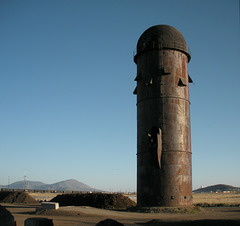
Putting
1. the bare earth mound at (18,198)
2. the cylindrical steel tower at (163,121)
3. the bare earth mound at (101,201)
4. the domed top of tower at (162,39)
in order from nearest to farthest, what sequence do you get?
the cylindrical steel tower at (163,121)
the domed top of tower at (162,39)
the bare earth mound at (101,201)
the bare earth mound at (18,198)

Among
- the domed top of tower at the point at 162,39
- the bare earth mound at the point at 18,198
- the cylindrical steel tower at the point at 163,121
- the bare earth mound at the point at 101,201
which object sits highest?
the domed top of tower at the point at 162,39

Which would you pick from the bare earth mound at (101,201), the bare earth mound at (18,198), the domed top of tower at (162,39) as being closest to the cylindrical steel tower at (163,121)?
the domed top of tower at (162,39)

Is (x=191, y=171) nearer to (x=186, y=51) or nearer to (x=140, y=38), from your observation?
(x=186, y=51)

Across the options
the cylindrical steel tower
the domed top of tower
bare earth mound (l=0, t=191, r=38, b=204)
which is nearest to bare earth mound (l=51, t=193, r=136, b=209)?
bare earth mound (l=0, t=191, r=38, b=204)

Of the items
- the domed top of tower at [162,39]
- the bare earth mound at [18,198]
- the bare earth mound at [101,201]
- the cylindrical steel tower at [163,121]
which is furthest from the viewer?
the bare earth mound at [18,198]

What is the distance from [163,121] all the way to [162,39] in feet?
22.4

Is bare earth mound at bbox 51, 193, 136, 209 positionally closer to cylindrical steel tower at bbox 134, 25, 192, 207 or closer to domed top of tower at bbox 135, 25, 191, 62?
cylindrical steel tower at bbox 134, 25, 192, 207

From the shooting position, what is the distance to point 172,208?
69.8 ft

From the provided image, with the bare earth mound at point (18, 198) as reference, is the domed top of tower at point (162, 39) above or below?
above

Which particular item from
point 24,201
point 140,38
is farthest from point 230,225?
point 24,201

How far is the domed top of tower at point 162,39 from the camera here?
958 inches

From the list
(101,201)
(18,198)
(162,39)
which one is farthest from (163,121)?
(18,198)

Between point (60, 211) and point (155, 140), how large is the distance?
8571mm

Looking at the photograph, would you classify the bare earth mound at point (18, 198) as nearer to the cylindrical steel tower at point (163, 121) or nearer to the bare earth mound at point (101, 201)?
the bare earth mound at point (101, 201)
